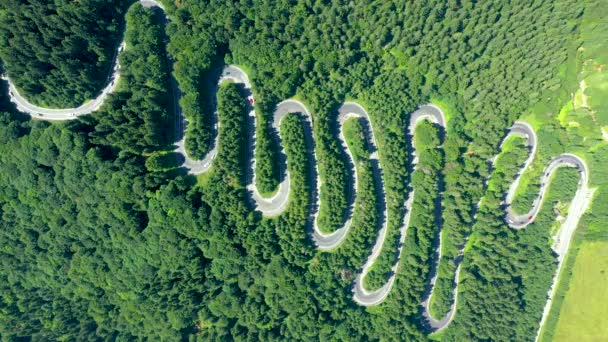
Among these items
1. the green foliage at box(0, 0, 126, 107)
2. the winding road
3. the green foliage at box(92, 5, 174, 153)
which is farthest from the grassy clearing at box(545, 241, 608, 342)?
the green foliage at box(0, 0, 126, 107)

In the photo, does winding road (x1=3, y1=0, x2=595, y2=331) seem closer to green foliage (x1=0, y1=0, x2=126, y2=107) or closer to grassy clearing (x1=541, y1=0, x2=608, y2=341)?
grassy clearing (x1=541, y1=0, x2=608, y2=341)

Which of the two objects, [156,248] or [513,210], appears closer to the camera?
[156,248]

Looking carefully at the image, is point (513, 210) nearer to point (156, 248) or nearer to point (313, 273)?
point (313, 273)

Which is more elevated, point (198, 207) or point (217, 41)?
point (217, 41)

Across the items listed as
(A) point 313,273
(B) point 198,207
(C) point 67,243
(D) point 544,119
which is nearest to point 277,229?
(A) point 313,273

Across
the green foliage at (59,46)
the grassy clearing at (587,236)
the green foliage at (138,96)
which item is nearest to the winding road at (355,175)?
the grassy clearing at (587,236)

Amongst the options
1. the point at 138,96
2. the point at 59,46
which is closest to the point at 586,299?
the point at 138,96
